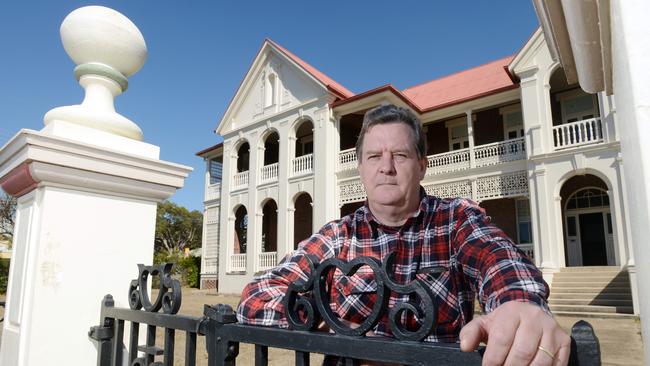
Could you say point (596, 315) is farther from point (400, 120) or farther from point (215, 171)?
point (215, 171)

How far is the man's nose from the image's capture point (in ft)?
4.87

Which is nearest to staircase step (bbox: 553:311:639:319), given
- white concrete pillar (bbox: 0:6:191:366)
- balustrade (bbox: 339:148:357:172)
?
balustrade (bbox: 339:148:357:172)

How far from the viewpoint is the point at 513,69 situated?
12305 mm

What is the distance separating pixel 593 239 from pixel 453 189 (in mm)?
4438

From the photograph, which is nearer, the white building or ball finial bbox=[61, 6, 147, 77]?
ball finial bbox=[61, 6, 147, 77]

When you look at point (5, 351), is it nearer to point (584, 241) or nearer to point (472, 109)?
point (472, 109)

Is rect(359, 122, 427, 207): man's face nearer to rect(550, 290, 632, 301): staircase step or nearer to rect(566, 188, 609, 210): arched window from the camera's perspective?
rect(550, 290, 632, 301): staircase step

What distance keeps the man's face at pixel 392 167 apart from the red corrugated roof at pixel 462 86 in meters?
12.7

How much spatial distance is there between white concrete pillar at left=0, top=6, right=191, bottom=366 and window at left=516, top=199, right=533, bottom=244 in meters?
13.7

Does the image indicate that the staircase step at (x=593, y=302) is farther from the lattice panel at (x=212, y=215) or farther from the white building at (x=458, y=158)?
the lattice panel at (x=212, y=215)

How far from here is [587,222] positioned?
1305cm

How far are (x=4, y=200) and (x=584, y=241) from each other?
2979 centimetres

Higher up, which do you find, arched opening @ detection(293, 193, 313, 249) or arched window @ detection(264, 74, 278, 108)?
arched window @ detection(264, 74, 278, 108)

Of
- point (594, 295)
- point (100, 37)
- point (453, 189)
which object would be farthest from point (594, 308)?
point (100, 37)
